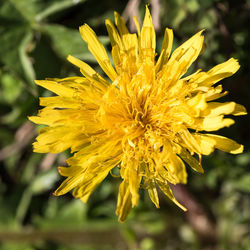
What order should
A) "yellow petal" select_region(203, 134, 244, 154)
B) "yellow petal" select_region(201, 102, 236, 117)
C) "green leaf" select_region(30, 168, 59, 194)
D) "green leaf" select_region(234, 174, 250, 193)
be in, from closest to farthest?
"yellow petal" select_region(201, 102, 236, 117), "yellow petal" select_region(203, 134, 244, 154), "green leaf" select_region(234, 174, 250, 193), "green leaf" select_region(30, 168, 59, 194)

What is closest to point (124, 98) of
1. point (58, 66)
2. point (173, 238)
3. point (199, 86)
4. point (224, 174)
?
point (199, 86)

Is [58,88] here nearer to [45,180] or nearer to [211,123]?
[211,123]

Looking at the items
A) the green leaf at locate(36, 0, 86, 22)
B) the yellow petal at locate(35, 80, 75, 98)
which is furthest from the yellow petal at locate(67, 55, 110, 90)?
the green leaf at locate(36, 0, 86, 22)

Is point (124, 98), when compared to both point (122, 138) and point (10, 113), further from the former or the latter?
point (10, 113)

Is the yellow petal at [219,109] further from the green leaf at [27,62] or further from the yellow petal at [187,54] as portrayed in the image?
the green leaf at [27,62]

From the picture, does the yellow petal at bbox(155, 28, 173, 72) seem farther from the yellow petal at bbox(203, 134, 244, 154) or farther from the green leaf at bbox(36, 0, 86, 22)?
the green leaf at bbox(36, 0, 86, 22)

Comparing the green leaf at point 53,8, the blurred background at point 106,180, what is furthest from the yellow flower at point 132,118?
the green leaf at point 53,8
